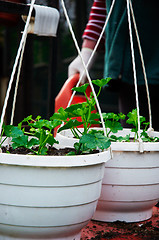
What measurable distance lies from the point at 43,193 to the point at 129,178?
35 centimetres

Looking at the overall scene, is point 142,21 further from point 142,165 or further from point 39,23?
point 142,165

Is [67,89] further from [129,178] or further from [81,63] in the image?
[129,178]

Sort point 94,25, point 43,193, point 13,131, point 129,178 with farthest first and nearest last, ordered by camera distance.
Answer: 1. point 94,25
2. point 129,178
3. point 13,131
4. point 43,193

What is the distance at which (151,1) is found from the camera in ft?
5.09

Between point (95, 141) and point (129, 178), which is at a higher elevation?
point (95, 141)

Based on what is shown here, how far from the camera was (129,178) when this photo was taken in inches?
40.6

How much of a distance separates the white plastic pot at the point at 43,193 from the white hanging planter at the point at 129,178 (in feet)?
0.67

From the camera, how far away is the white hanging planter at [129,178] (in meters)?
1.02

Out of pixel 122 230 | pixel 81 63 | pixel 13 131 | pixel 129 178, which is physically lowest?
pixel 122 230

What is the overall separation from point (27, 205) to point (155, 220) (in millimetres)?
536

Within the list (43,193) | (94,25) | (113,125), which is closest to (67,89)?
(94,25)

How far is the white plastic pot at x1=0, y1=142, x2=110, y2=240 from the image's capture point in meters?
0.76

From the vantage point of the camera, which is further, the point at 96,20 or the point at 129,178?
the point at 96,20

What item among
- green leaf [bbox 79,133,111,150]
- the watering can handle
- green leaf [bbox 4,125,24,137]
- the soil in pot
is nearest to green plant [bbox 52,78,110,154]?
green leaf [bbox 79,133,111,150]
